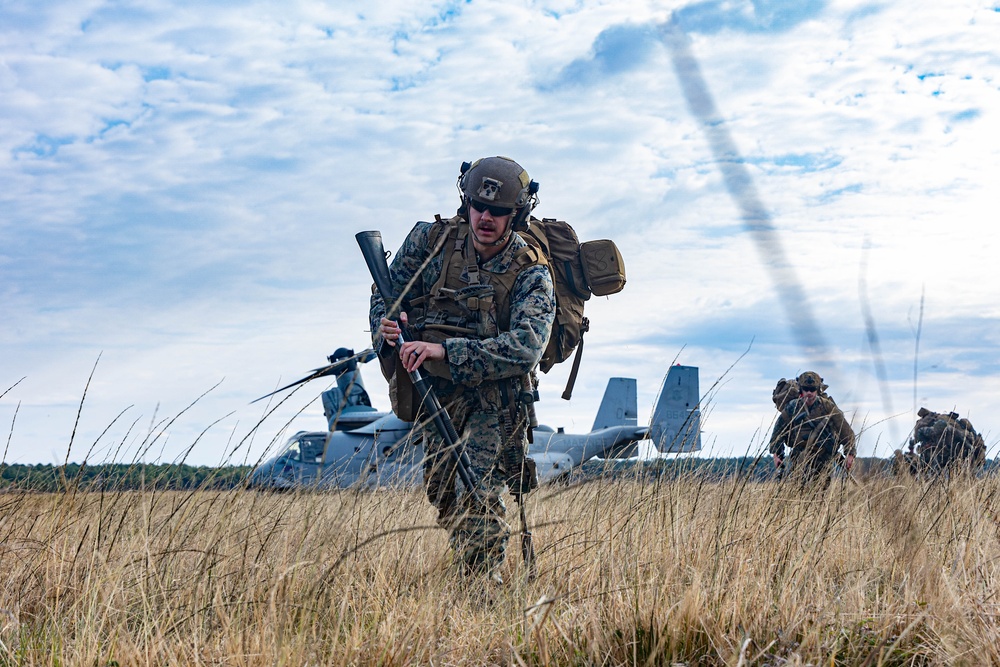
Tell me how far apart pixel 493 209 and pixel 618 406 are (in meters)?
20.3

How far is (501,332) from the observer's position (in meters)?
4.33

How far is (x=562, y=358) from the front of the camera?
4.77 meters

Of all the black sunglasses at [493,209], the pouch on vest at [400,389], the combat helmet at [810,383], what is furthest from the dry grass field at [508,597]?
the combat helmet at [810,383]

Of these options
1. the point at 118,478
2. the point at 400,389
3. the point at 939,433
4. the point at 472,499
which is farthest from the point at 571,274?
the point at 939,433

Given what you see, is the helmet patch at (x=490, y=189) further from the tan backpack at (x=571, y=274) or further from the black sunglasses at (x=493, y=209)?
the tan backpack at (x=571, y=274)

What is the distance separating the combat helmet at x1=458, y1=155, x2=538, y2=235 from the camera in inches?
167

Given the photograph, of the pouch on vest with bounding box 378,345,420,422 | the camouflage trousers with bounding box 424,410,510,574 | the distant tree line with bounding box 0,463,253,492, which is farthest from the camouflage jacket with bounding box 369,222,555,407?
the distant tree line with bounding box 0,463,253,492

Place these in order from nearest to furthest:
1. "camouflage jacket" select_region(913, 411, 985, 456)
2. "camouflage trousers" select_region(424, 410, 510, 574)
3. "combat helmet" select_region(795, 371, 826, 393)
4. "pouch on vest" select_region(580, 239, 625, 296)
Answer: "camouflage trousers" select_region(424, 410, 510, 574), "pouch on vest" select_region(580, 239, 625, 296), "combat helmet" select_region(795, 371, 826, 393), "camouflage jacket" select_region(913, 411, 985, 456)

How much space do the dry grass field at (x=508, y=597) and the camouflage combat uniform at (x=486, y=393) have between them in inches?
9.6

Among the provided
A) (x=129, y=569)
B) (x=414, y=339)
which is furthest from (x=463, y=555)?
(x=129, y=569)

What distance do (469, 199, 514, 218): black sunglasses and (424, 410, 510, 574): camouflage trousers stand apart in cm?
99

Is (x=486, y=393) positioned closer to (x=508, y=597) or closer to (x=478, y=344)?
(x=478, y=344)

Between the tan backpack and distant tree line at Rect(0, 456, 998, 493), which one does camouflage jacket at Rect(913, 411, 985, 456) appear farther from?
the tan backpack

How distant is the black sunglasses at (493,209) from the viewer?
168 inches
